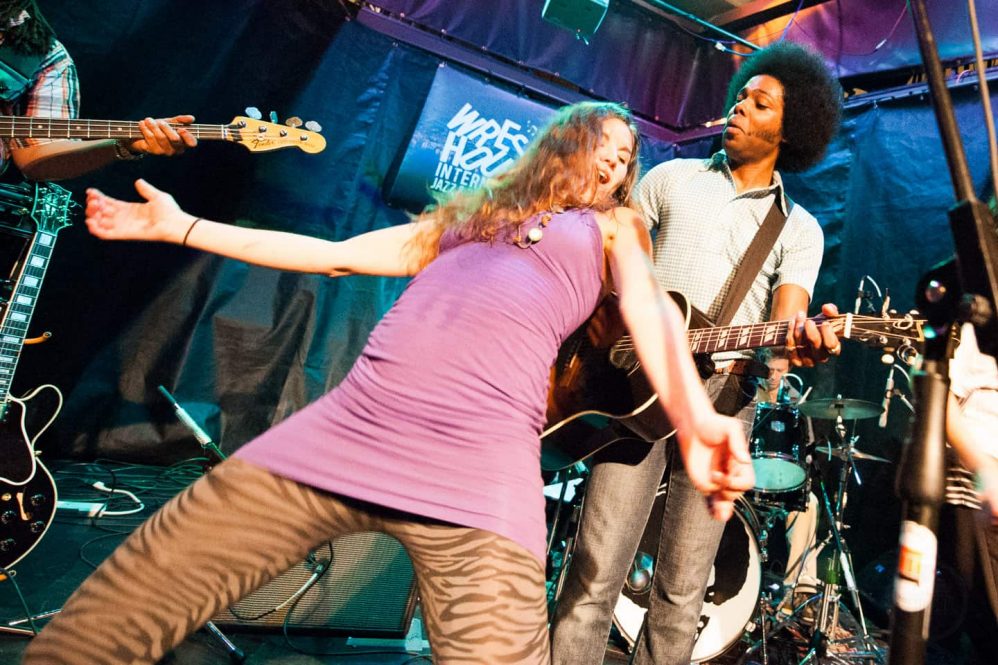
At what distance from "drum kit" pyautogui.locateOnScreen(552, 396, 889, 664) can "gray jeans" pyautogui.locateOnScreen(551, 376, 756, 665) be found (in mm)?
1157

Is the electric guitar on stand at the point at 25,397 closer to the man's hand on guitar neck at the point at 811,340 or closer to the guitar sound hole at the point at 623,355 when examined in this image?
the guitar sound hole at the point at 623,355

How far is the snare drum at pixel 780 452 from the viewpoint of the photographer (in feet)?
15.5

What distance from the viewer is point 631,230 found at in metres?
1.94

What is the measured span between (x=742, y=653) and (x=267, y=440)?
4.13m

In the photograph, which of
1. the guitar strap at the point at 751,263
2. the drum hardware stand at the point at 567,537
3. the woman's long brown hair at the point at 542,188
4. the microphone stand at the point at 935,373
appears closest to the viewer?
the microphone stand at the point at 935,373

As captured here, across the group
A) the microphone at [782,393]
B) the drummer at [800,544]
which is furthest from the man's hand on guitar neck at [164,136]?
the microphone at [782,393]

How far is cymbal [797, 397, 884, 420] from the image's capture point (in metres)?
→ 4.77

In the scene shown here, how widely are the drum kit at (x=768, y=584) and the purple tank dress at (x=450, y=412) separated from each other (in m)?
2.69

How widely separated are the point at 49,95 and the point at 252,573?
3.33 meters

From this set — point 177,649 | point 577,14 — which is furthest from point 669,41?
point 177,649

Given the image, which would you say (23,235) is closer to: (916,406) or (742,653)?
(916,406)

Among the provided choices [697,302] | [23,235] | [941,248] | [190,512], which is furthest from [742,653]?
[23,235]

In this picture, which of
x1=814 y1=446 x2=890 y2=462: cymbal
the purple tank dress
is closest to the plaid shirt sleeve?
the purple tank dress

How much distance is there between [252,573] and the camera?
1.46 metres
